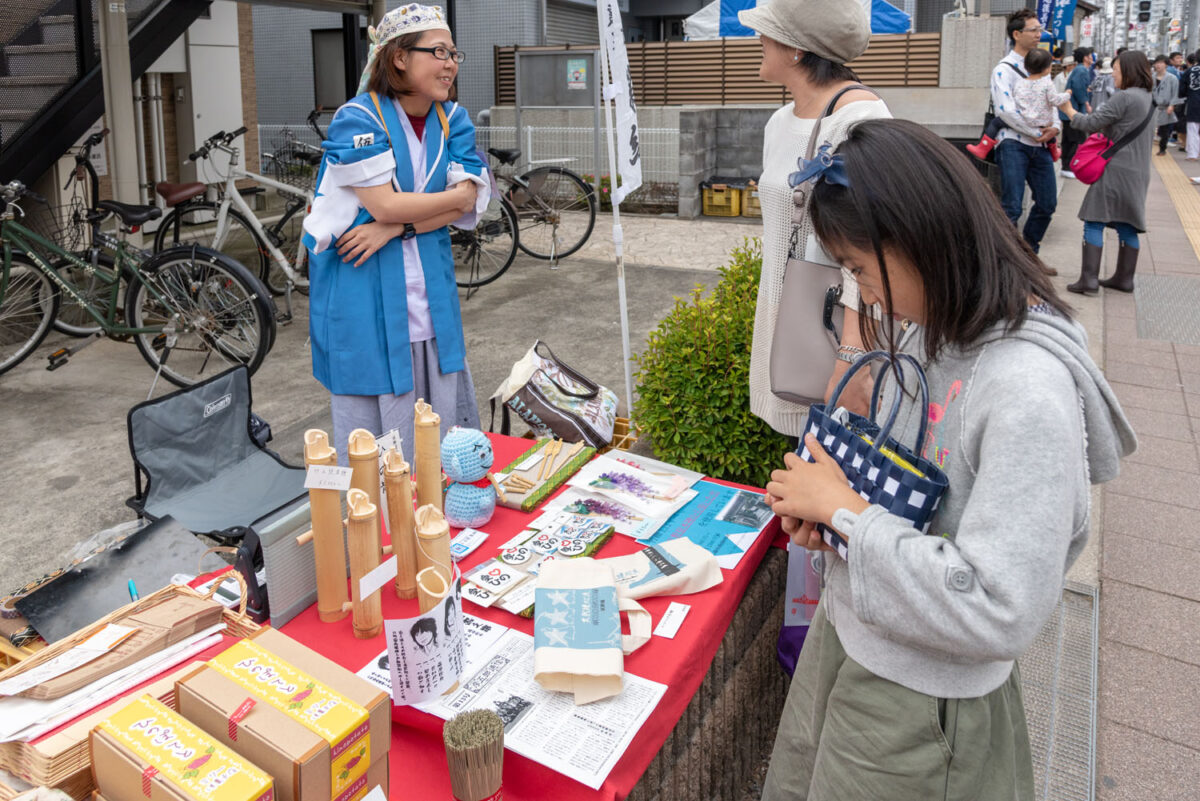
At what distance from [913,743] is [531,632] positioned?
2.59 feet

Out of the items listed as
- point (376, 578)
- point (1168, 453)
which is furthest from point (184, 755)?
point (1168, 453)

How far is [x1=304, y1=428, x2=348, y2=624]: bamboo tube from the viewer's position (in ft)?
5.96

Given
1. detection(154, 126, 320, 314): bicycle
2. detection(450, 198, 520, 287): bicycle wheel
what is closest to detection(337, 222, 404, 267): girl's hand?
detection(154, 126, 320, 314): bicycle

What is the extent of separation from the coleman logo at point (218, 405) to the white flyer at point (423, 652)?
2.13 metres

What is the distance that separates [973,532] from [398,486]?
3.67ft

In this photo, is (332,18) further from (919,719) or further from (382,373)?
(919,719)

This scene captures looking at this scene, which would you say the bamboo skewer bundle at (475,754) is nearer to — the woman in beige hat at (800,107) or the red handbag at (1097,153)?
the woman in beige hat at (800,107)

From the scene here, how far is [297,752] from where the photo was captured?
1.24 meters

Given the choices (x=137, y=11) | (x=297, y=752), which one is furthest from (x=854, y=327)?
(x=137, y=11)

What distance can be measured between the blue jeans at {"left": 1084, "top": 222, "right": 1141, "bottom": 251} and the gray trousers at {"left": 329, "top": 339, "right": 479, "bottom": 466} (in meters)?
6.46

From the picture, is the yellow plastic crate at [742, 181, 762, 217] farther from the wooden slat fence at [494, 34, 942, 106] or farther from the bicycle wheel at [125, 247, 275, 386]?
the bicycle wheel at [125, 247, 275, 386]

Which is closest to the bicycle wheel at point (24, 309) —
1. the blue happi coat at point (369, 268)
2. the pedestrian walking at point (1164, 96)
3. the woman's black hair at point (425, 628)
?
the blue happi coat at point (369, 268)

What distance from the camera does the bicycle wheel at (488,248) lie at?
772 cm

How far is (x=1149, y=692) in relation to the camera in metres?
2.93
